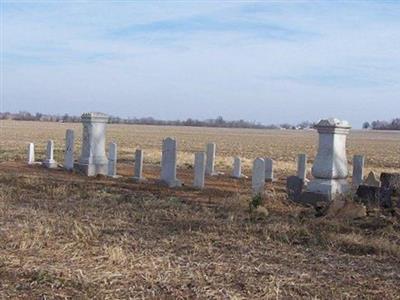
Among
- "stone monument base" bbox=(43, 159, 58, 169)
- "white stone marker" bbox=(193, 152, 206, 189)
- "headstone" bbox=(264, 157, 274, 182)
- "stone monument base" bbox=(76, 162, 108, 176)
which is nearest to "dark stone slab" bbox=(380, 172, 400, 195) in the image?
"white stone marker" bbox=(193, 152, 206, 189)

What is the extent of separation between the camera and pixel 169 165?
14680mm

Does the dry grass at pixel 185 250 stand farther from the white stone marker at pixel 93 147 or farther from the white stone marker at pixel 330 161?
the white stone marker at pixel 93 147

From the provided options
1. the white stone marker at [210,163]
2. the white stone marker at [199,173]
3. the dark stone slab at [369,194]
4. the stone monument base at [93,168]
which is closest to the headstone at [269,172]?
the white stone marker at [210,163]

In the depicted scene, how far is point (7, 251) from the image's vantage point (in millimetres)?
6281

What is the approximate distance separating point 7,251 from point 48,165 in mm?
12681

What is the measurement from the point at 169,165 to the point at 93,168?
312cm

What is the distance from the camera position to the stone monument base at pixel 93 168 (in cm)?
1674

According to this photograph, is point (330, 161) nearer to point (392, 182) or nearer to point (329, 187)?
point (329, 187)

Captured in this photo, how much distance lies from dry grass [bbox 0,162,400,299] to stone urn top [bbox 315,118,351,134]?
1.71 metres

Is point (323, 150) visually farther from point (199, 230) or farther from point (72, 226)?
point (72, 226)

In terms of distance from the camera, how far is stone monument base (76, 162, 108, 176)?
16736mm

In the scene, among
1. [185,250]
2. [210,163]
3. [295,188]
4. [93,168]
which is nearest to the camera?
[185,250]

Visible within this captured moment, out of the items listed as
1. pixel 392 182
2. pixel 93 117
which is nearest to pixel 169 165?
pixel 93 117

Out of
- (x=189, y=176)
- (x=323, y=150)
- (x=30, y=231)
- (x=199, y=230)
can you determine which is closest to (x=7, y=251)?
(x=30, y=231)
